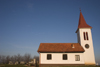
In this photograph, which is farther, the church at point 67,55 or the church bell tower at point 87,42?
the church bell tower at point 87,42

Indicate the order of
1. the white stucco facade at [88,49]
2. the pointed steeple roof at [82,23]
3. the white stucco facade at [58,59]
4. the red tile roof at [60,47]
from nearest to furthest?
the white stucco facade at [58,59], the red tile roof at [60,47], the white stucco facade at [88,49], the pointed steeple roof at [82,23]

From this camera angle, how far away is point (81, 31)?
25938 mm

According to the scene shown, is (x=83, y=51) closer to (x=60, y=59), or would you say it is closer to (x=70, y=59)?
(x=70, y=59)

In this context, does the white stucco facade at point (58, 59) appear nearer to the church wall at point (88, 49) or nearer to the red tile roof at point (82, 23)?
the church wall at point (88, 49)

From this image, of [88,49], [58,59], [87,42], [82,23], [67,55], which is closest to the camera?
[58,59]

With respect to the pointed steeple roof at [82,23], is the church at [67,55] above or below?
below

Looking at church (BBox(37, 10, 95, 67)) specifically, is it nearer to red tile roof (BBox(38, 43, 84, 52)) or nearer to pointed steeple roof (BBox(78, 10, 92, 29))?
red tile roof (BBox(38, 43, 84, 52))

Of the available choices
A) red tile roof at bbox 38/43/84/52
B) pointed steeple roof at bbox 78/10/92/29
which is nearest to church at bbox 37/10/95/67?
red tile roof at bbox 38/43/84/52

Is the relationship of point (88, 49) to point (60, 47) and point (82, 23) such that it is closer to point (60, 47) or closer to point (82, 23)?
point (60, 47)

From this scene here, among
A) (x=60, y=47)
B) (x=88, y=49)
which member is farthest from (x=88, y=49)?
(x=60, y=47)

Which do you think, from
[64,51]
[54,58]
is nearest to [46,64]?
[54,58]

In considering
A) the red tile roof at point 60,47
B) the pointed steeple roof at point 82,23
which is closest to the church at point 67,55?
the red tile roof at point 60,47

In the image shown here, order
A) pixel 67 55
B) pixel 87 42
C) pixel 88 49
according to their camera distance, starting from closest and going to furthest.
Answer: pixel 67 55 < pixel 88 49 < pixel 87 42

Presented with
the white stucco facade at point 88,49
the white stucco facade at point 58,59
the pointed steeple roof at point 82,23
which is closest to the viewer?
the white stucco facade at point 58,59
